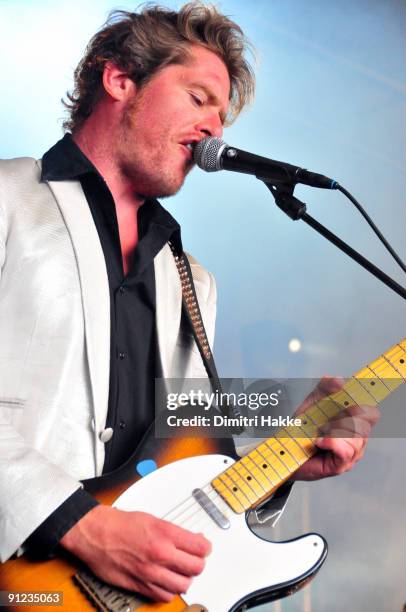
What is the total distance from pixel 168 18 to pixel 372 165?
117 centimetres

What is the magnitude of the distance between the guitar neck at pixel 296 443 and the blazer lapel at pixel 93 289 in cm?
28

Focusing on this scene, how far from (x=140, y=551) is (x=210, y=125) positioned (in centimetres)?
103

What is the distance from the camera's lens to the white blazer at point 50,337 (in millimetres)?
1336

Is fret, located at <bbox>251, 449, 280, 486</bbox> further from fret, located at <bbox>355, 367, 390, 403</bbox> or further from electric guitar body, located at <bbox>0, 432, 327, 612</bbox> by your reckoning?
fret, located at <bbox>355, 367, 390, 403</bbox>

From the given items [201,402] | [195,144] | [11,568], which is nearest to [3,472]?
[11,568]

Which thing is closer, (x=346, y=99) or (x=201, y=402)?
(x=201, y=402)

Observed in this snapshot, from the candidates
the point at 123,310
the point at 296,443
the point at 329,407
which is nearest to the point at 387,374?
→ the point at 329,407

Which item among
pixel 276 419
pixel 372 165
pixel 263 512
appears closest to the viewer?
pixel 263 512

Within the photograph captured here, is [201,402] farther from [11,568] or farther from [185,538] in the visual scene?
[11,568]

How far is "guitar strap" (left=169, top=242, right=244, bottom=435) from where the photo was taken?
5.55ft

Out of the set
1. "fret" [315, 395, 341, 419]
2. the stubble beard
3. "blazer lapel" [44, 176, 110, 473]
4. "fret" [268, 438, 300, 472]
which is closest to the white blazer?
"blazer lapel" [44, 176, 110, 473]

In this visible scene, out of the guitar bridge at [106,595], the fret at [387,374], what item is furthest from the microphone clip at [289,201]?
the guitar bridge at [106,595]

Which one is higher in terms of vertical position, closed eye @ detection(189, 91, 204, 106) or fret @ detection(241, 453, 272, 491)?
closed eye @ detection(189, 91, 204, 106)

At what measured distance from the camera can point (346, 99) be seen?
2885 mm
